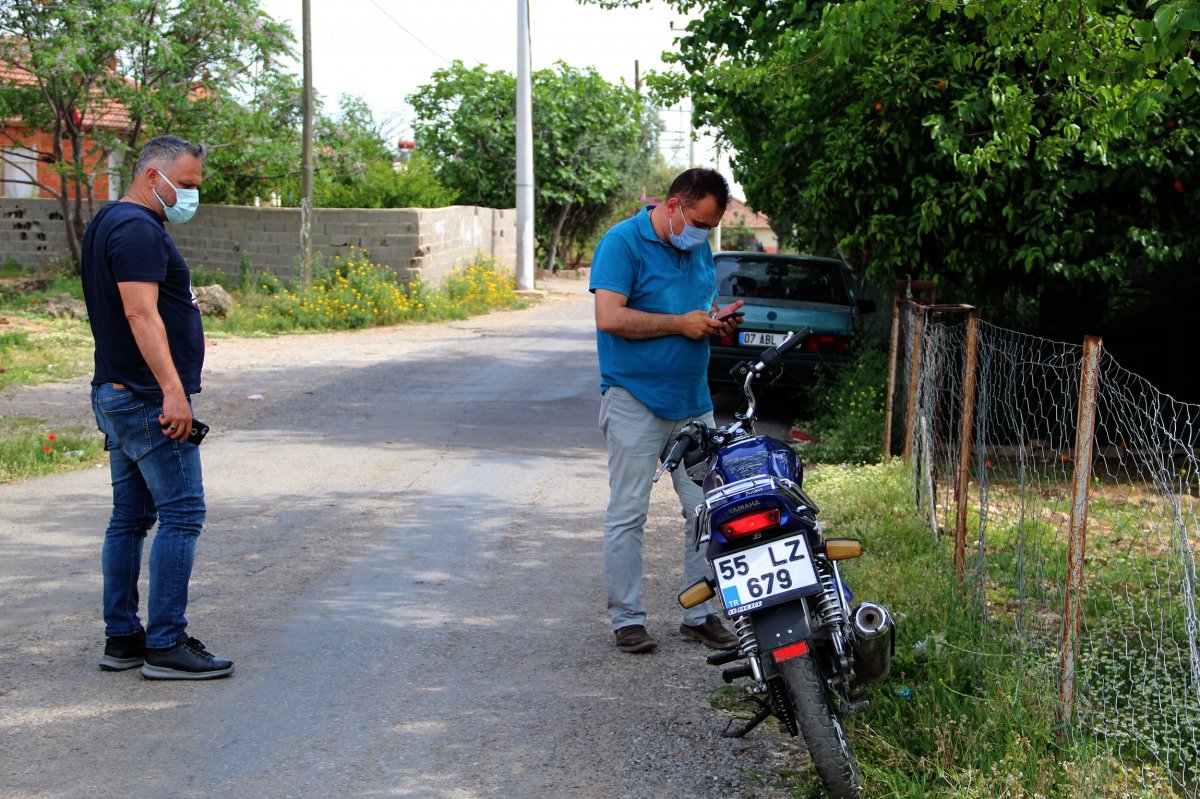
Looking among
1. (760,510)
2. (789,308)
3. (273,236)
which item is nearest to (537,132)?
(273,236)

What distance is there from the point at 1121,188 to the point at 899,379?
6.87ft

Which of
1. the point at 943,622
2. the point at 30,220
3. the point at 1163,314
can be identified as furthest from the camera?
the point at 30,220

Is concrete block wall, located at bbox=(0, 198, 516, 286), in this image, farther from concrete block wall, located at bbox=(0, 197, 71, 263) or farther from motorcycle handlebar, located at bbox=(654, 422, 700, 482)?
motorcycle handlebar, located at bbox=(654, 422, 700, 482)

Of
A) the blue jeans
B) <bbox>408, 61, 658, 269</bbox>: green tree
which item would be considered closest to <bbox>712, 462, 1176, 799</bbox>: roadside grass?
the blue jeans

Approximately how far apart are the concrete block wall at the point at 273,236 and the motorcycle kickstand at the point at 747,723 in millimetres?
18410

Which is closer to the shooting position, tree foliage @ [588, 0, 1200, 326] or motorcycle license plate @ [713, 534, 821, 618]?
motorcycle license plate @ [713, 534, 821, 618]

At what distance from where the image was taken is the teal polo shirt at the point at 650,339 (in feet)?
16.6

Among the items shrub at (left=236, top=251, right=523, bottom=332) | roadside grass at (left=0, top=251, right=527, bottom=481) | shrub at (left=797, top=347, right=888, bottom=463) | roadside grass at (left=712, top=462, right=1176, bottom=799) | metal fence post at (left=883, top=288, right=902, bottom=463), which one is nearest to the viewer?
roadside grass at (left=712, top=462, right=1176, bottom=799)

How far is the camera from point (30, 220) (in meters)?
24.2

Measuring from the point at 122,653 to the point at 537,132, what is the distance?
103 ft

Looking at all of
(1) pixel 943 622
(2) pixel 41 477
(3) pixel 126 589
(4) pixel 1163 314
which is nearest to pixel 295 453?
(2) pixel 41 477

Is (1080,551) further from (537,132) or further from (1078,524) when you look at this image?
(537,132)

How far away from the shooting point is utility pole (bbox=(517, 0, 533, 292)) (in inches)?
1081

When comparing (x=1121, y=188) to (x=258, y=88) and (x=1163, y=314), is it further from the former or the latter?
(x=258, y=88)
